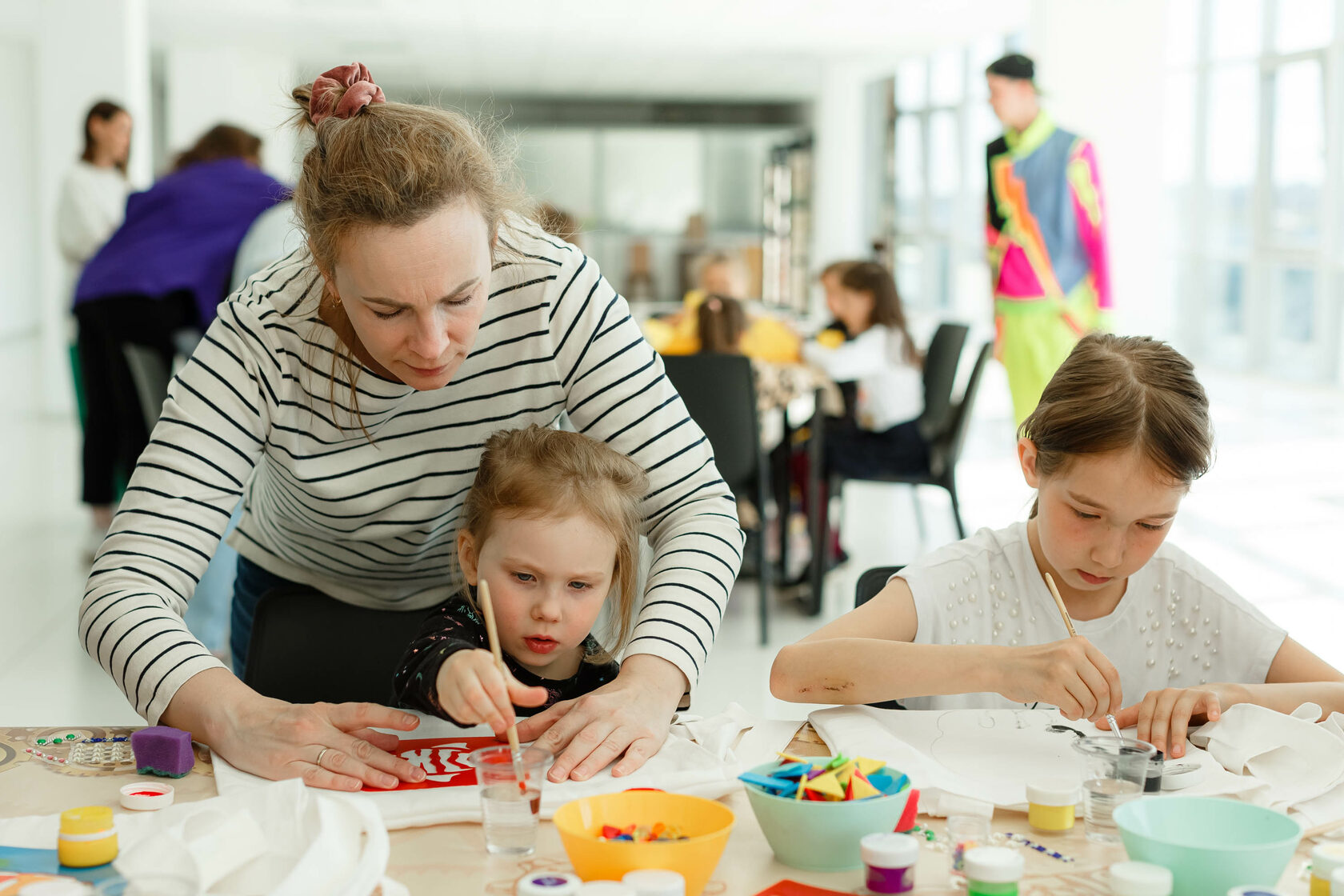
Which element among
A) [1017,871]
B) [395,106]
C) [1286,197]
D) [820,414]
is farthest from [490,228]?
[1286,197]

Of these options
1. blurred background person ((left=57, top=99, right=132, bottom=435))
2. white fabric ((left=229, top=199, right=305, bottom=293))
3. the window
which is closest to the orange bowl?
white fabric ((left=229, top=199, right=305, bottom=293))

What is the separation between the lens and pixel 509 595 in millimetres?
1283

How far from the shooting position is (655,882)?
81cm

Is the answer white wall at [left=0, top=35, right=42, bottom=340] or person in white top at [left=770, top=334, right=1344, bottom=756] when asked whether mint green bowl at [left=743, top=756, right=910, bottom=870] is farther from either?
white wall at [left=0, top=35, right=42, bottom=340]

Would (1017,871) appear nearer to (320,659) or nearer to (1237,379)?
(320,659)

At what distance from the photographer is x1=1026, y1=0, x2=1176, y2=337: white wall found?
7020 mm

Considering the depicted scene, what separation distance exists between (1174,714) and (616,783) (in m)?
0.52

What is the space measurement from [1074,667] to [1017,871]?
328 mm

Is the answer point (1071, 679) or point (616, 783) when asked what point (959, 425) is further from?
point (616, 783)

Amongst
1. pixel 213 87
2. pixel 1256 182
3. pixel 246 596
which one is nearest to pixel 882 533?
pixel 246 596

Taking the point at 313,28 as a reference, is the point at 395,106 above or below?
below

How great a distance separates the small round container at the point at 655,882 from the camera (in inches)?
31.5

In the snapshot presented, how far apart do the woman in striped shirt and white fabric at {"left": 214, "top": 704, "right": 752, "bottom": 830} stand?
16 millimetres

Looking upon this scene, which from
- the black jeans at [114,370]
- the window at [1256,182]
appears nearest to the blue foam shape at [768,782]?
the black jeans at [114,370]
